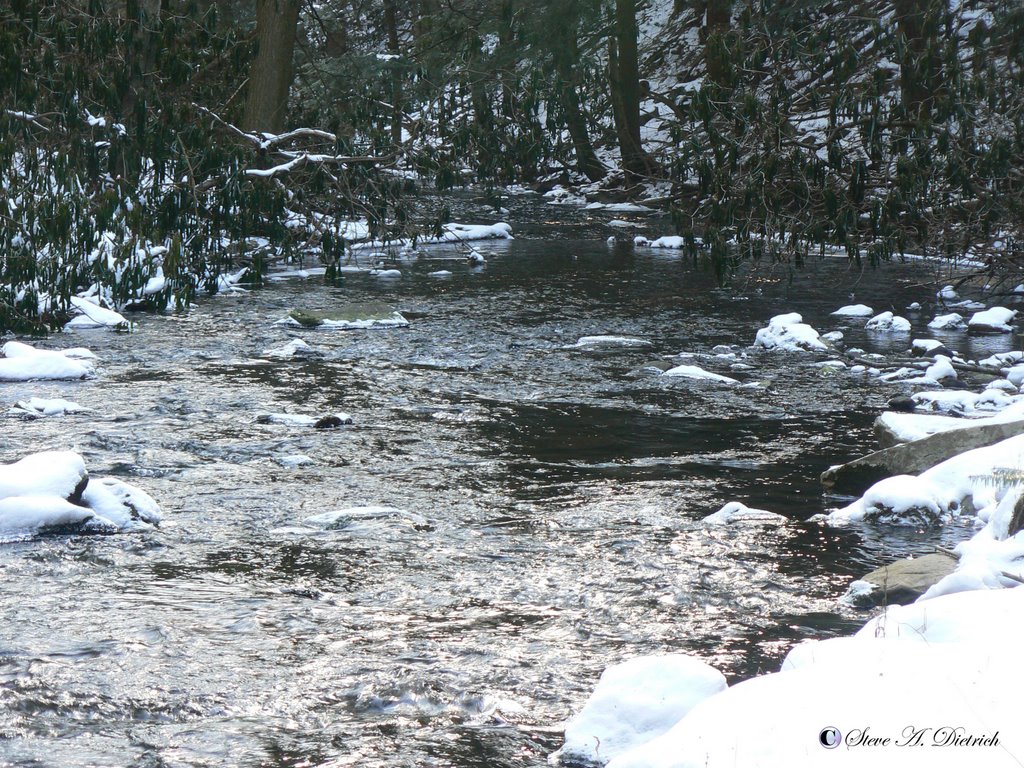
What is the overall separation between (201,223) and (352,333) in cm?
277

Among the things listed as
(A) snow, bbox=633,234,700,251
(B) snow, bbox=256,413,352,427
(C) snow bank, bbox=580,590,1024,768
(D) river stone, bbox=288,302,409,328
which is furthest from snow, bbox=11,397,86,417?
(A) snow, bbox=633,234,700,251

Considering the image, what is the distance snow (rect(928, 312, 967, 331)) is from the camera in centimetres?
1047

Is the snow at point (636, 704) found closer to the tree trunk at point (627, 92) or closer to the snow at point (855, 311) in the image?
the snow at point (855, 311)

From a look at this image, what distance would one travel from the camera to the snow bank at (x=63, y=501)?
4969 mm

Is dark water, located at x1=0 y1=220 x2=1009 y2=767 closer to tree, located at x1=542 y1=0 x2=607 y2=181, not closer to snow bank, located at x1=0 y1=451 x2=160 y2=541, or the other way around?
snow bank, located at x1=0 y1=451 x2=160 y2=541

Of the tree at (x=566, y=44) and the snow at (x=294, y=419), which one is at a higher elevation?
the tree at (x=566, y=44)

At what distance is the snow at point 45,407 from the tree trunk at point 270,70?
334 inches

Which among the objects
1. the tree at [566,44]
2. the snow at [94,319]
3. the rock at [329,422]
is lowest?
the rock at [329,422]

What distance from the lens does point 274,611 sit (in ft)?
13.9

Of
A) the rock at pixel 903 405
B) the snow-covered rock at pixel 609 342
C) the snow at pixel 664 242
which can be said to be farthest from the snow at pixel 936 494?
the snow at pixel 664 242

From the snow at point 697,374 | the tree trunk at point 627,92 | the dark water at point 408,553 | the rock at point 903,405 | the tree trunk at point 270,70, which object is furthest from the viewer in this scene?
the tree trunk at point 627,92

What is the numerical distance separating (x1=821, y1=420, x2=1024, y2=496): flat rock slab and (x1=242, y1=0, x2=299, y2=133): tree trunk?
10.9m

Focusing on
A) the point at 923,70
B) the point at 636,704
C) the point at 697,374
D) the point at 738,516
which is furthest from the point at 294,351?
the point at 923,70

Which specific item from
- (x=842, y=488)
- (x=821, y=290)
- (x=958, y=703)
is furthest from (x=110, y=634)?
(x=821, y=290)
